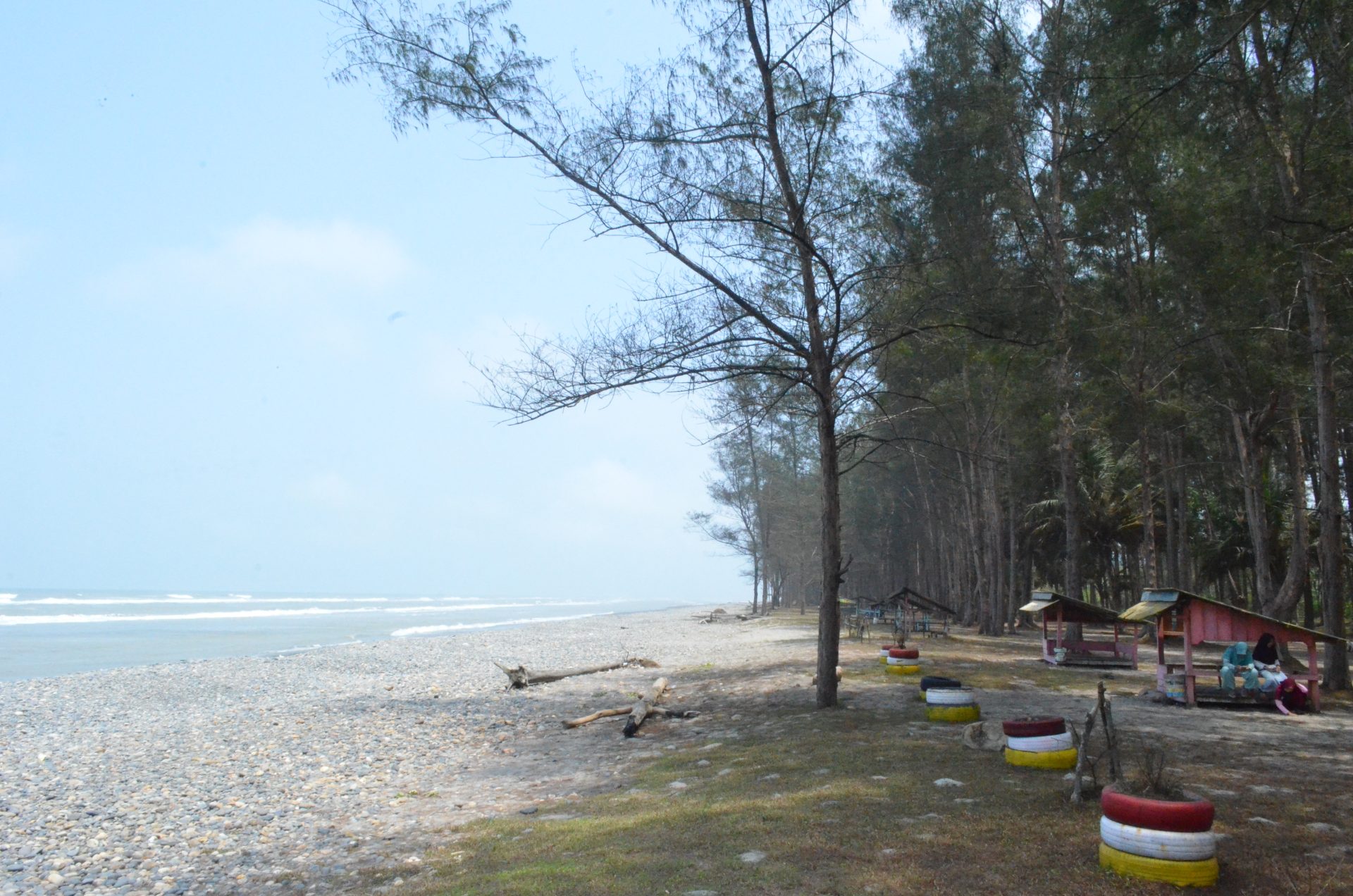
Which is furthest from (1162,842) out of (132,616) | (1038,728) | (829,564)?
(132,616)

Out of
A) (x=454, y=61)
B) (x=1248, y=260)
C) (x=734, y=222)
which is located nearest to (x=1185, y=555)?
(x=1248, y=260)

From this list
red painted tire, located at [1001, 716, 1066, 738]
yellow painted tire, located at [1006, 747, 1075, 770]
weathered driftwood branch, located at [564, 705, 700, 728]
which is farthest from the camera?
weathered driftwood branch, located at [564, 705, 700, 728]

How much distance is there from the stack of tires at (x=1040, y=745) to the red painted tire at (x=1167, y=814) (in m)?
2.32

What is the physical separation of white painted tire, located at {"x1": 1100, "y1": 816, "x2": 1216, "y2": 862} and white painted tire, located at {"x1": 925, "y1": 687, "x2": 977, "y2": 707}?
527 cm

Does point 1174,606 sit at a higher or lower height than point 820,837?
higher

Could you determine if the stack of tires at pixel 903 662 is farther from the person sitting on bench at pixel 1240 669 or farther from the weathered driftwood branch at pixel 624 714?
the person sitting on bench at pixel 1240 669

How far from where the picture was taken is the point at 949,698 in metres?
9.40

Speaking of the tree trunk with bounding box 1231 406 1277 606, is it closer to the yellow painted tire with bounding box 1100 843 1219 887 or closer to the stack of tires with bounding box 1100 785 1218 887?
the stack of tires with bounding box 1100 785 1218 887

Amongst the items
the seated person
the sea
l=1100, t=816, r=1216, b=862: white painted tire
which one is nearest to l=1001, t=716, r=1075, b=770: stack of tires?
l=1100, t=816, r=1216, b=862: white painted tire

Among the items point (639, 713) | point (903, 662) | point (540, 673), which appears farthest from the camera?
point (540, 673)

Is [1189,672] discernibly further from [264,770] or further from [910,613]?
[910,613]

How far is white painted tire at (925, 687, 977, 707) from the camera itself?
9375 millimetres

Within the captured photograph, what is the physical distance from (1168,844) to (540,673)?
534 inches

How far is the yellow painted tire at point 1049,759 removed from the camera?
650 cm
